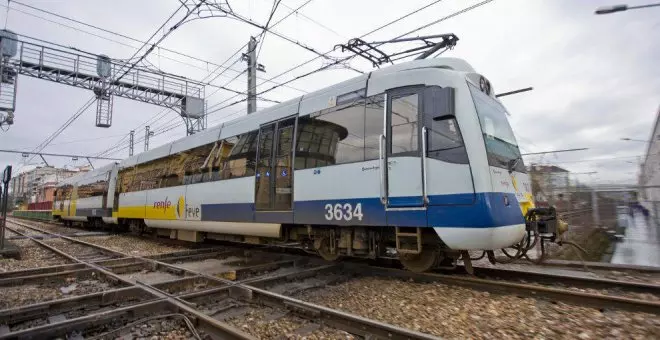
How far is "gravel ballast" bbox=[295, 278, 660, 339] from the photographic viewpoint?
3623 mm

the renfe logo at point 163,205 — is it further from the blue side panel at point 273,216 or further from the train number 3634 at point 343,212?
the train number 3634 at point 343,212

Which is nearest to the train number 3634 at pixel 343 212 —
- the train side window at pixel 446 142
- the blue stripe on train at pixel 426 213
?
the blue stripe on train at pixel 426 213

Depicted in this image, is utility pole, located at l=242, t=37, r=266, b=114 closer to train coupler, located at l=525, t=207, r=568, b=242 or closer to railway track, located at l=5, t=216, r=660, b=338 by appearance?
railway track, located at l=5, t=216, r=660, b=338

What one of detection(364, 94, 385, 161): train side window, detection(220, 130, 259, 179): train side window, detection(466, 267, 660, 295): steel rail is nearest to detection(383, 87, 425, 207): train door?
detection(364, 94, 385, 161): train side window

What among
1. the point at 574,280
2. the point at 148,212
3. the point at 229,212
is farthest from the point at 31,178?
the point at 574,280

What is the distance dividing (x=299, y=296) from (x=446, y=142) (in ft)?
9.81

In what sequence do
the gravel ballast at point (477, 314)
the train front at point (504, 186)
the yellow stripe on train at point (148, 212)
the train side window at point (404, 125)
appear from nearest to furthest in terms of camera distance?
the gravel ballast at point (477, 314)
the train front at point (504, 186)
the train side window at point (404, 125)
the yellow stripe on train at point (148, 212)

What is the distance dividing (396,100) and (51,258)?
995 cm

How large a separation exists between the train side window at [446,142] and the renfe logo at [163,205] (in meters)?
8.89

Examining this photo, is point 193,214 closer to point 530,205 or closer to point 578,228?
point 530,205

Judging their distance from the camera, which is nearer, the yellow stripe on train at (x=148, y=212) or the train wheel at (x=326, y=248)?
the train wheel at (x=326, y=248)

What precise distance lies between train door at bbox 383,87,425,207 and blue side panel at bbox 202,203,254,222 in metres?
3.65

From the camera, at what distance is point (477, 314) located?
13.7ft

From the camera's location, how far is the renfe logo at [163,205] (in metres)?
11.3
